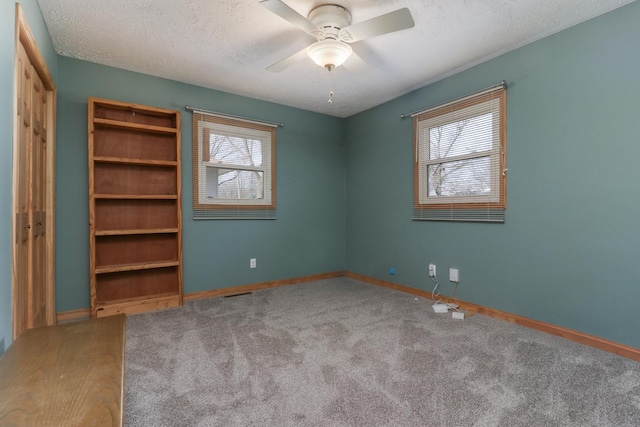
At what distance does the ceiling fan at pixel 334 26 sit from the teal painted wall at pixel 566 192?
55.2 inches

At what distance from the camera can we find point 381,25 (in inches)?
76.0

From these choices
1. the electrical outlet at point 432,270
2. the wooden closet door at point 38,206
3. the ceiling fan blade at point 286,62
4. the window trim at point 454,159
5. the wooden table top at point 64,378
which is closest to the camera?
the wooden table top at point 64,378

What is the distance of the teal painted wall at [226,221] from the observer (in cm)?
279

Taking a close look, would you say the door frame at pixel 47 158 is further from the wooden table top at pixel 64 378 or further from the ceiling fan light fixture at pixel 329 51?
the ceiling fan light fixture at pixel 329 51

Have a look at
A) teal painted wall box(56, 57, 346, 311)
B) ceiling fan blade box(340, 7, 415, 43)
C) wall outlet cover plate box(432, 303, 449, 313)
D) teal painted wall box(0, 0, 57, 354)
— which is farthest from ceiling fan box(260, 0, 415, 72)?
wall outlet cover plate box(432, 303, 449, 313)

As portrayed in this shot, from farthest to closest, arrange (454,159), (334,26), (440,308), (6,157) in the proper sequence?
(454,159) < (440,308) < (334,26) < (6,157)

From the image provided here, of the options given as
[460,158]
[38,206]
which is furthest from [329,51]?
[38,206]

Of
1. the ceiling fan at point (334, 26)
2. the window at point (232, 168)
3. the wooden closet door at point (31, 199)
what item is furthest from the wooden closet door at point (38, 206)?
the ceiling fan at point (334, 26)

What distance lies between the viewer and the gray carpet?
57.7 inches

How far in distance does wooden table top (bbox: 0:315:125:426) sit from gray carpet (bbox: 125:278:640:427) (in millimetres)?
497

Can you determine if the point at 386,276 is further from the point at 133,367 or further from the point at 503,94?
the point at 133,367

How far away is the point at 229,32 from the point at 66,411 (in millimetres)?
2516

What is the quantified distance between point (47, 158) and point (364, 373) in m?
2.99

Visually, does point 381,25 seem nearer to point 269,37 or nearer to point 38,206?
point 269,37
